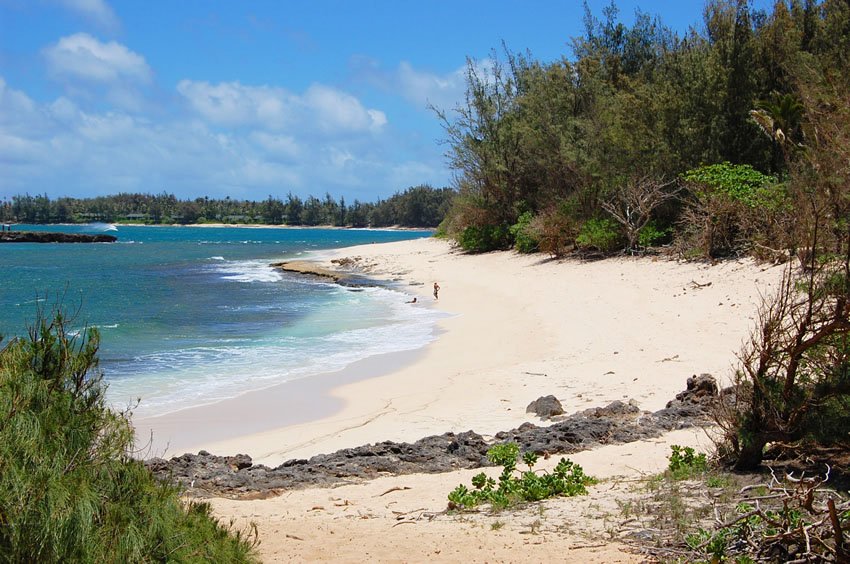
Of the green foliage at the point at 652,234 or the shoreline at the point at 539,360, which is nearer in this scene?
the shoreline at the point at 539,360

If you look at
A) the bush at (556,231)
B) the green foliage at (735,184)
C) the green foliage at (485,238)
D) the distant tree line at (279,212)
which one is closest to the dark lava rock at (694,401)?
the green foliage at (735,184)

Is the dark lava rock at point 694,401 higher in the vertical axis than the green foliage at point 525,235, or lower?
lower

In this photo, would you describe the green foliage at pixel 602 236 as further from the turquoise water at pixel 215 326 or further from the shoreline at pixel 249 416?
the shoreline at pixel 249 416

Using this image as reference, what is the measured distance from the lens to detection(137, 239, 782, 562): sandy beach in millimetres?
5820

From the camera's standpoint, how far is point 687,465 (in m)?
6.71

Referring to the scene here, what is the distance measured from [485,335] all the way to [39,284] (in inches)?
1139

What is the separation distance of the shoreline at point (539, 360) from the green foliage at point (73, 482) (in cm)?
545

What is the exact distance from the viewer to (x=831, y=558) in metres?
4.12

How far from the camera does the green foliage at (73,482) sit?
10.5 feet

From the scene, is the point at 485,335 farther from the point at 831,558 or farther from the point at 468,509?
the point at 831,558


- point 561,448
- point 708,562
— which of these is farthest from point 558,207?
point 708,562

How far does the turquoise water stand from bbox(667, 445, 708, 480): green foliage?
5.13m

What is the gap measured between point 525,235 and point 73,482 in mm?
33781

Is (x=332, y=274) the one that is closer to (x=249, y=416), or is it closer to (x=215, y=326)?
(x=215, y=326)
